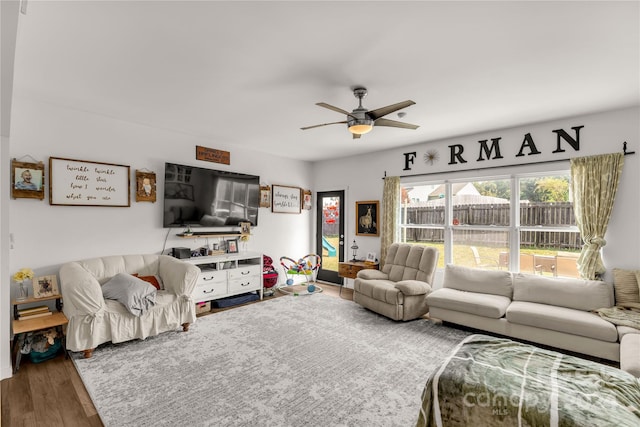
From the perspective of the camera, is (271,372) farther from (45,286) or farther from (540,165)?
(540,165)

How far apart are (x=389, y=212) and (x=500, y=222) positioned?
5.58 feet

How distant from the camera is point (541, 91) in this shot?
2.96 meters

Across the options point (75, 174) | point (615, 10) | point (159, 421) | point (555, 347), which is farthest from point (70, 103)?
point (555, 347)

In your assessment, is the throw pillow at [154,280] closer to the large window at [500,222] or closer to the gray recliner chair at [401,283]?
the gray recliner chair at [401,283]

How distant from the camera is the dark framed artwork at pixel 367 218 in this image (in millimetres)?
5652

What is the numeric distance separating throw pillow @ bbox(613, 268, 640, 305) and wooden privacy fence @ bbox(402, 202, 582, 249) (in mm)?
550

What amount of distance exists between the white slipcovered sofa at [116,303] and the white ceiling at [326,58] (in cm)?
186

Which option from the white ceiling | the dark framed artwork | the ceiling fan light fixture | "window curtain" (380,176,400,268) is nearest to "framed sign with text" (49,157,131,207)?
the white ceiling

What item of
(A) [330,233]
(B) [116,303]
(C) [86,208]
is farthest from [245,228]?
(B) [116,303]

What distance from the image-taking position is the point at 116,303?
3.15 meters

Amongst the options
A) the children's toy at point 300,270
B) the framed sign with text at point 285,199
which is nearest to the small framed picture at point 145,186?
the framed sign with text at point 285,199

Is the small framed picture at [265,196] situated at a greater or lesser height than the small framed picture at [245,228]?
greater

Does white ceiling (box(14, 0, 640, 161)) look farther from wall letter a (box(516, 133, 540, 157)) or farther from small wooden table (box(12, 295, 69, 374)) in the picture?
small wooden table (box(12, 295, 69, 374))

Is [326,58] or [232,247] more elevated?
[326,58]
